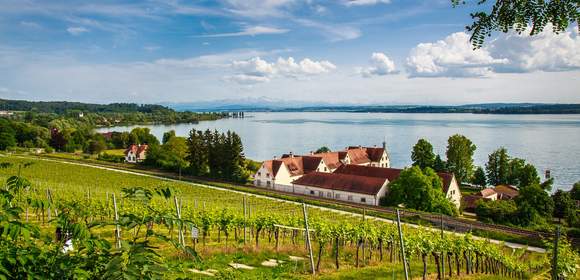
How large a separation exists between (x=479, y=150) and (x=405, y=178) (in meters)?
65.2

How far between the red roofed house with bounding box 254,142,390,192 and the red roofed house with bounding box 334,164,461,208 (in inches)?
195

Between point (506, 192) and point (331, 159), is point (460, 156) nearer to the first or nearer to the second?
point (506, 192)

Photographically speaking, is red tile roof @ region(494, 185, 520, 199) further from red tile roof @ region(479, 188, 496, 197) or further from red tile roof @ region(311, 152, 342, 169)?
red tile roof @ region(311, 152, 342, 169)

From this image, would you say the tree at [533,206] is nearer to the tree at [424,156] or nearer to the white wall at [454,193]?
the white wall at [454,193]

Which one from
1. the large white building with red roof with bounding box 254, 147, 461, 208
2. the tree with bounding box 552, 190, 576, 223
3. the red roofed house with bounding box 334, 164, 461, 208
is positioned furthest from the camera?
the red roofed house with bounding box 334, 164, 461, 208

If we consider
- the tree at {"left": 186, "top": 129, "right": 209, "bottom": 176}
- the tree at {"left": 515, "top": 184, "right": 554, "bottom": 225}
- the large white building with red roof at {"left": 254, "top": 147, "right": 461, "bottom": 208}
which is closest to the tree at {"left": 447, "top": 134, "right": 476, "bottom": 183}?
the large white building with red roof at {"left": 254, "top": 147, "right": 461, "bottom": 208}

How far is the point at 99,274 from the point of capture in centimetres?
284

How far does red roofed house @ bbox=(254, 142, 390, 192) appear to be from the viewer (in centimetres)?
4688

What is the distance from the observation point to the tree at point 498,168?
56.3 metres

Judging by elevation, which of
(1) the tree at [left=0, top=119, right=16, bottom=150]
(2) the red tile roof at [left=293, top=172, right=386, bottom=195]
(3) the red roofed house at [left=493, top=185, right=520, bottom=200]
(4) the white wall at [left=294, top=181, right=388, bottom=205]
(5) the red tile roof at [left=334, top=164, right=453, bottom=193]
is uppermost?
(1) the tree at [left=0, top=119, right=16, bottom=150]

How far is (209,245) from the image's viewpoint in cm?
1564

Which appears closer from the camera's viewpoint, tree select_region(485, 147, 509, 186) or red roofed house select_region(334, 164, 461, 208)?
red roofed house select_region(334, 164, 461, 208)

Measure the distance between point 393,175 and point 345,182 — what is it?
550 centimetres

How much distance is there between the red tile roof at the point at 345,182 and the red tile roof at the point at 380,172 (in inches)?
125
